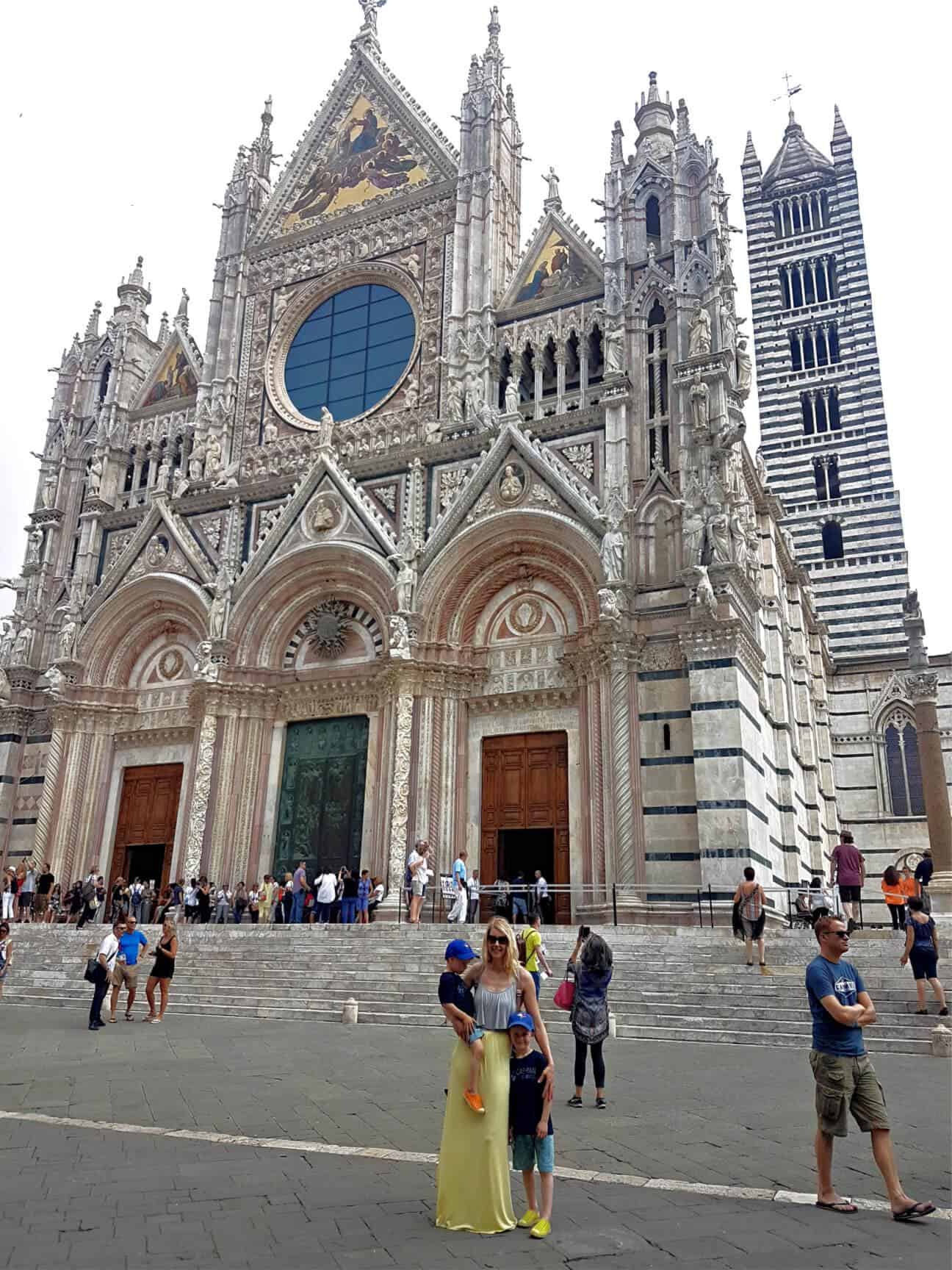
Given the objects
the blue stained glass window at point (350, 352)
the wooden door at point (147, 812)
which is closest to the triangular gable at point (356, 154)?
the blue stained glass window at point (350, 352)

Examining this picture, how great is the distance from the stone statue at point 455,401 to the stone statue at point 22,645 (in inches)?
516

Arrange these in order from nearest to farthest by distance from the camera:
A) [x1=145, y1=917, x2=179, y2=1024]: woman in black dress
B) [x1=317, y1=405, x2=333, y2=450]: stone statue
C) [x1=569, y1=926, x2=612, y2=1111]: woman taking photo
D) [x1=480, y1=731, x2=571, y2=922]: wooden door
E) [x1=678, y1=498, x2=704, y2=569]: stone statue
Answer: [x1=569, y1=926, x2=612, y2=1111]: woman taking photo < [x1=145, y1=917, x2=179, y2=1024]: woman in black dress < [x1=678, y1=498, x2=704, y2=569]: stone statue < [x1=480, y1=731, x2=571, y2=922]: wooden door < [x1=317, y1=405, x2=333, y2=450]: stone statue

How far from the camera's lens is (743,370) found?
2314 centimetres

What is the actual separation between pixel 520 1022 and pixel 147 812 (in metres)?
21.6

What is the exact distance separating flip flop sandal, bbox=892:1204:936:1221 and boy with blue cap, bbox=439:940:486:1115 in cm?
210

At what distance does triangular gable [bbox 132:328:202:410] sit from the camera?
1177 inches

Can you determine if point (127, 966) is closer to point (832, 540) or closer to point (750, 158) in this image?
point (832, 540)

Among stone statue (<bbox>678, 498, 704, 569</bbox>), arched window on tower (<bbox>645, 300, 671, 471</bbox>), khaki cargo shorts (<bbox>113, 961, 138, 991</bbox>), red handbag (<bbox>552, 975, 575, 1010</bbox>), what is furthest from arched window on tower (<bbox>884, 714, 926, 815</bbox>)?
red handbag (<bbox>552, 975, 575, 1010</bbox>)

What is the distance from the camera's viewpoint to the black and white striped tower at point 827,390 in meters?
38.3

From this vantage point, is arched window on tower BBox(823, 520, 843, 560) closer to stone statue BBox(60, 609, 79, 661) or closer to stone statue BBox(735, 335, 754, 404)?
stone statue BBox(735, 335, 754, 404)

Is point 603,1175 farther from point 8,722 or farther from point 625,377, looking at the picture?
point 8,722

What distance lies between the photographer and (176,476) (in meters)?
27.3

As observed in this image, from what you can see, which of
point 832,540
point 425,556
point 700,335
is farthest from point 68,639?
point 832,540

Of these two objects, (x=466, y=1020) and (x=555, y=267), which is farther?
(x=555, y=267)
